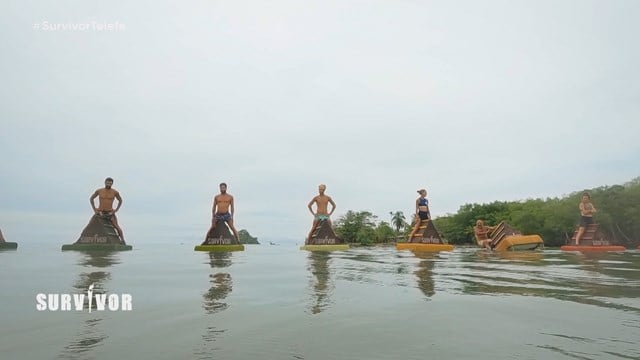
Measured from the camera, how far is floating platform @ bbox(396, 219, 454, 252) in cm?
1870

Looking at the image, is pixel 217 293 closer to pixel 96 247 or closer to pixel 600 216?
pixel 96 247

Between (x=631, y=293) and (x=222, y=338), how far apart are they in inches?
168

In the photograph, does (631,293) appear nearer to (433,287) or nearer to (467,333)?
(433,287)

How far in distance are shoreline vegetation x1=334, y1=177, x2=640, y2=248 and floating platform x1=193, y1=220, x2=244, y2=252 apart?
124ft

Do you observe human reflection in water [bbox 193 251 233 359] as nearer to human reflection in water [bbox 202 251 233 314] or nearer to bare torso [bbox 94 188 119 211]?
human reflection in water [bbox 202 251 233 314]

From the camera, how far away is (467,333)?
263cm

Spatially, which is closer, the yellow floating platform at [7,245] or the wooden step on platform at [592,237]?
the yellow floating platform at [7,245]

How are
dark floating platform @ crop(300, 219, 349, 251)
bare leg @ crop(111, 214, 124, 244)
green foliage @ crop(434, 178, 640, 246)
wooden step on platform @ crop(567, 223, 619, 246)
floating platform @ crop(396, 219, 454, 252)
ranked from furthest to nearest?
green foliage @ crop(434, 178, 640, 246) < wooden step on platform @ crop(567, 223, 619, 246) < dark floating platform @ crop(300, 219, 349, 251) < floating platform @ crop(396, 219, 454, 252) < bare leg @ crop(111, 214, 124, 244)

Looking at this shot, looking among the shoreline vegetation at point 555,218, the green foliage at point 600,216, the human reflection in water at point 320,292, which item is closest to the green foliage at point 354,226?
the shoreline vegetation at point 555,218

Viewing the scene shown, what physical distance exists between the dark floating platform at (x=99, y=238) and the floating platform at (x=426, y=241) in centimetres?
1261

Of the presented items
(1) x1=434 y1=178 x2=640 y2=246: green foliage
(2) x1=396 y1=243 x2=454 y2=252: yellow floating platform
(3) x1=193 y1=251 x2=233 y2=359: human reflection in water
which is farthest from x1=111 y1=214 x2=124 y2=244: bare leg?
(1) x1=434 y1=178 x2=640 y2=246: green foliage

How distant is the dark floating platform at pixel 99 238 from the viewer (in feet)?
53.4

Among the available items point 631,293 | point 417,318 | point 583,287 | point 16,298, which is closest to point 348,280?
point 417,318

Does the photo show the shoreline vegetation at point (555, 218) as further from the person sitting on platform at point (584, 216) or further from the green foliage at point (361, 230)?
the person sitting on platform at point (584, 216)
